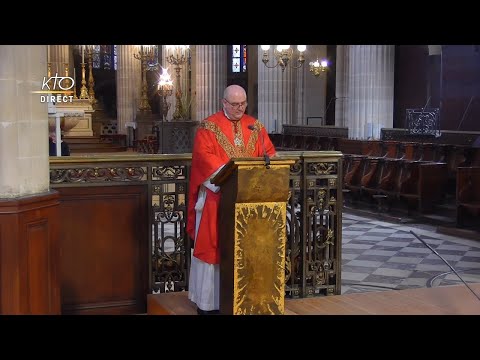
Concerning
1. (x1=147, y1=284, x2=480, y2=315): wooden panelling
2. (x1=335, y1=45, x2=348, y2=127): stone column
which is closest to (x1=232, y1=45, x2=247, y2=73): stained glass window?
(x1=335, y1=45, x2=348, y2=127): stone column

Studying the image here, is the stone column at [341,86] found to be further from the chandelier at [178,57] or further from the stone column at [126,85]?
the stone column at [126,85]

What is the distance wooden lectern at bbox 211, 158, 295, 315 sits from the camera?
4.40 m

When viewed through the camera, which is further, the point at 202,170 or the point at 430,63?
the point at 430,63

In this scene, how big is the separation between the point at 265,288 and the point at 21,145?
1.84 m

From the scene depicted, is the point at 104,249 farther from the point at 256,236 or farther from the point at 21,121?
the point at 256,236

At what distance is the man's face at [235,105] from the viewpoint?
497 cm

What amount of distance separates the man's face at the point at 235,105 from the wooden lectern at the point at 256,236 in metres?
0.67

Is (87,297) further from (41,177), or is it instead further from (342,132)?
(342,132)

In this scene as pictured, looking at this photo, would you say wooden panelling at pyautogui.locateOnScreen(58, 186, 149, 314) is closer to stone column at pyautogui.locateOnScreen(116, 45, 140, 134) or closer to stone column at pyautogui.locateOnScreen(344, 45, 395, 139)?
stone column at pyautogui.locateOnScreen(344, 45, 395, 139)

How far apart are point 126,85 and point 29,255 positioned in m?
26.6

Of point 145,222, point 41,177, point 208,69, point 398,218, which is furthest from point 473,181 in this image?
point 208,69

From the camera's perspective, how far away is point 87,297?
5746mm
